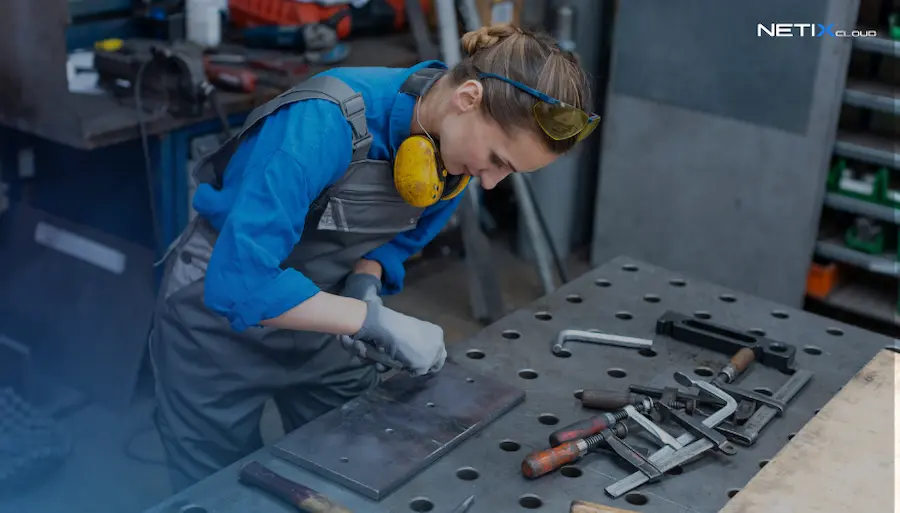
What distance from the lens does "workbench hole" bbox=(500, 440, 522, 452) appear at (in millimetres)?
1239

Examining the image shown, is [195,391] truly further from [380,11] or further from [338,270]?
[380,11]

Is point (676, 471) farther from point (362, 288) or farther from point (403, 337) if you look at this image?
point (362, 288)

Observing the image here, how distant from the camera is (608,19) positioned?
3268 mm

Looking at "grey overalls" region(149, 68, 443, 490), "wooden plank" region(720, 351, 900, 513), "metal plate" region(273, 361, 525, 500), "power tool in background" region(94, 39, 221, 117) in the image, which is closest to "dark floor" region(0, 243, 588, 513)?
"grey overalls" region(149, 68, 443, 490)

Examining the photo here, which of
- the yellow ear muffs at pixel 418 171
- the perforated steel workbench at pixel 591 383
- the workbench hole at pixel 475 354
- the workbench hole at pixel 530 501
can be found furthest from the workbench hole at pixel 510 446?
the yellow ear muffs at pixel 418 171

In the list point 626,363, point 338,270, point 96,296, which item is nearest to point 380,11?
point 96,296

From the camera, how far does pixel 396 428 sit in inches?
49.3

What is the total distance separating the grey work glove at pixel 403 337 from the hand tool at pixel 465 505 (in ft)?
0.77

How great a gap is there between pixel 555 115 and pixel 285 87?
1.19 metres

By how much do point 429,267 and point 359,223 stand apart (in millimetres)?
1905

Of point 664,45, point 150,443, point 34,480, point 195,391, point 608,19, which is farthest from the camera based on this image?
point 608,19

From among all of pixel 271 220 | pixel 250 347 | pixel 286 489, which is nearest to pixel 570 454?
pixel 286 489

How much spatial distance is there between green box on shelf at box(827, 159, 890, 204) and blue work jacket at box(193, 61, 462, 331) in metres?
1.59

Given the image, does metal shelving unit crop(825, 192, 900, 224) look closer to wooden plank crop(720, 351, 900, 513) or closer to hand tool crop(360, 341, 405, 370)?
wooden plank crop(720, 351, 900, 513)
